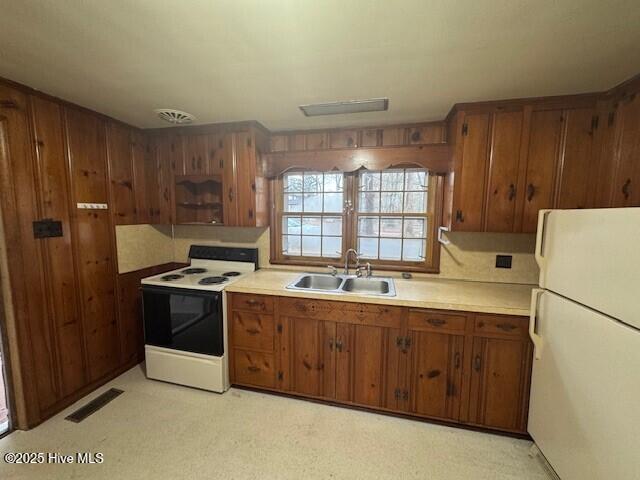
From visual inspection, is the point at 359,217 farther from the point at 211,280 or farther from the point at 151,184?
the point at 151,184

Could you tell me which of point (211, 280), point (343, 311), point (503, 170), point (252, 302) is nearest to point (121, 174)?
point (211, 280)

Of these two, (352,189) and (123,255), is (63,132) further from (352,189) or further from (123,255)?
(352,189)

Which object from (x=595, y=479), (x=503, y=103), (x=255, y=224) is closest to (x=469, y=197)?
(x=503, y=103)

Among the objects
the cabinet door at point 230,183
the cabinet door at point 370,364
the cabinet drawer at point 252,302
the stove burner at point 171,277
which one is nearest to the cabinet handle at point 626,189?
the cabinet door at point 370,364

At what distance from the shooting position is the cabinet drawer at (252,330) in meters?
2.13

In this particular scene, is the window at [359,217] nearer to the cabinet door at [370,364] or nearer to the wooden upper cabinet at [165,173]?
the cabinet door at [370,364]

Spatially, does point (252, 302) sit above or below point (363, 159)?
below

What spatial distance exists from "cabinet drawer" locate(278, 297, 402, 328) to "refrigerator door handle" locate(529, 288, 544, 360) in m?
0.77

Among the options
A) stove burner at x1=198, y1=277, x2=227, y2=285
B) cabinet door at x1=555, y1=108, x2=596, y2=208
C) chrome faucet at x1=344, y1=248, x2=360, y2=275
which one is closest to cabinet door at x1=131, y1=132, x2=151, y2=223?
stove burner at x1=198, y1=277, x2=227, y2=285

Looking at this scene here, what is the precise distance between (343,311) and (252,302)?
0.75 metres

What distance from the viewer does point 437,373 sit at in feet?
6.04

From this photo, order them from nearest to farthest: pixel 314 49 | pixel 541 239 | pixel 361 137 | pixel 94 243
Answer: pixel 314 49, pixel 541 239, pixel 94 243, pixel 361 137

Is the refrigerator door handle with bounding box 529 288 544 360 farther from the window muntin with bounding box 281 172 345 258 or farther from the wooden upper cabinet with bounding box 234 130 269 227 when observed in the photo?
the wooden upper cabinet with bounding box 234 130 269 227

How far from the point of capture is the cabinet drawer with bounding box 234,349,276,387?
216cm
